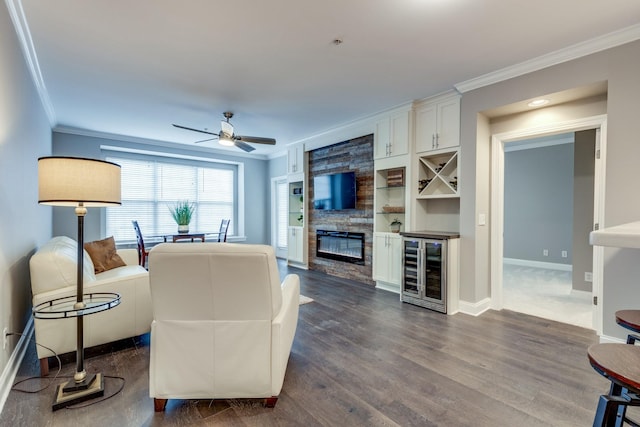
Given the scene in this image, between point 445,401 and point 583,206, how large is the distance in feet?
12.8

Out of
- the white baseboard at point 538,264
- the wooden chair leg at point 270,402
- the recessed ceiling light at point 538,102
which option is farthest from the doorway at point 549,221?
the wooden chair leg at point 270,402

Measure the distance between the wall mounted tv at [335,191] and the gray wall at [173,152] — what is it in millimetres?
2387

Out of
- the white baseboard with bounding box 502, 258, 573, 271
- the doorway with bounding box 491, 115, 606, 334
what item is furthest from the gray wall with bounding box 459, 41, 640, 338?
the white baseboard with bounding box 502, 258, 573, 271

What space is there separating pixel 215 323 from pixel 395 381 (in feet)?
4.32

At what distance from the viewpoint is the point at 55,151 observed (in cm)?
512

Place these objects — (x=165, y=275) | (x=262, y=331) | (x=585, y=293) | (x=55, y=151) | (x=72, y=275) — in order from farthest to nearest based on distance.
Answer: (x=55, y=151) < (x=585, y=293) < (x=72, y=275) < (x=262, y=331) < (x=165, y=275)

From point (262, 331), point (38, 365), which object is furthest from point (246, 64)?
point (38, 365)

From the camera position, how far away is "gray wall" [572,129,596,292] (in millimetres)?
4082

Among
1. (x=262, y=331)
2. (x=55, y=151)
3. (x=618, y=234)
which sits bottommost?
(x=262, y=331)

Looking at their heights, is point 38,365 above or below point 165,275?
below

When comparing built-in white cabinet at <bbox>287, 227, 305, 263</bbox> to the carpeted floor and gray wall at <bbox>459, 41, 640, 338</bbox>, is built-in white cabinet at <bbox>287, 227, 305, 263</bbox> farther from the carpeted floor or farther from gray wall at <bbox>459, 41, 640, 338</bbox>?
gray wall at <bbox>459, 41, 640, 338</bbox>

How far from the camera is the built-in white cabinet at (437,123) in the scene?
3648 millimetres

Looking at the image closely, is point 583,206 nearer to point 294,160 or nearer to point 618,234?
point 618,234

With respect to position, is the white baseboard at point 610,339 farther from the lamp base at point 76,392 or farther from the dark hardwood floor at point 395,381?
the lamp base at point 76,392
